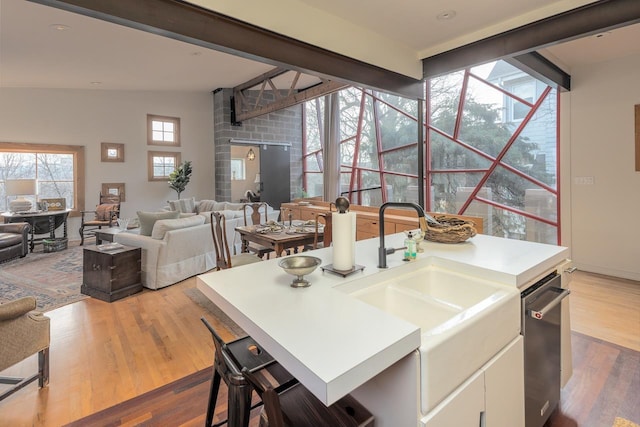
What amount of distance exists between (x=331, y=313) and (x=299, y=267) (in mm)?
305

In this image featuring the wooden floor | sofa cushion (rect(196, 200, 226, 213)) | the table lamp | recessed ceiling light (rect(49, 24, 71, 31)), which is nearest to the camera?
the wooden floor

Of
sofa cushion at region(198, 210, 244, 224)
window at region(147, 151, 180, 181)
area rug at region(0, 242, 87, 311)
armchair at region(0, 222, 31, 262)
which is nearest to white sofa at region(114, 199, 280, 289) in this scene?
sofa cushion at region(198, 210, 244, 224)

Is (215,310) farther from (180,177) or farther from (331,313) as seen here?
(180,177)

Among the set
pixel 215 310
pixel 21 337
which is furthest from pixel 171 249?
pixel 21 337

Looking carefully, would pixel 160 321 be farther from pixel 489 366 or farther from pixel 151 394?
pixel 489 366

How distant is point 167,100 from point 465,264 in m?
8.00

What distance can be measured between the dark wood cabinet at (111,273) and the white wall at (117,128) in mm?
3878

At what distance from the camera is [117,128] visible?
7094mm

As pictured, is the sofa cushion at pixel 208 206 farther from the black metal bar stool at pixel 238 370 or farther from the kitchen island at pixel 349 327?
the black metal bar stool at pixel 238 370

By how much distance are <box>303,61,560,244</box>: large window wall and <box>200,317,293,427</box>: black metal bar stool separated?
4944 mm

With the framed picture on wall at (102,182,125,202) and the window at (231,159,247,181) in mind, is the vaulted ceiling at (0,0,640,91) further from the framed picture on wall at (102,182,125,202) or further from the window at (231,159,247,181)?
the window at (231,159,247,181)

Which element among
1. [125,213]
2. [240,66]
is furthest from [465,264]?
[125,213]

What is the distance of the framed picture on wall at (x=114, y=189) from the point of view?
277 inches

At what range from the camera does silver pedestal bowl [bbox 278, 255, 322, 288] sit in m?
1.31
